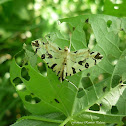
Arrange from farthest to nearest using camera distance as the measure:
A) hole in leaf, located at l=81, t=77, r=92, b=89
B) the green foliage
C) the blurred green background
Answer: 1. the blurred green background
2. hole in leaf, located at l=81, t=77, r=92, b=89
3. the green foliage

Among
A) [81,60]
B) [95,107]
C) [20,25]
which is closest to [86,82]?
[81,60]

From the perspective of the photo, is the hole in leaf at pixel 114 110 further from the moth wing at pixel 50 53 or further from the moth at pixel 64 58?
the moth wing at pixel 50 53

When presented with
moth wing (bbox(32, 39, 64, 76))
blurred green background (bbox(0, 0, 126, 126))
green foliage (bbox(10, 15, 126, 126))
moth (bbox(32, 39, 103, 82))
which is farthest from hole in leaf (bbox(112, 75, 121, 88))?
blurred green background (bbox(0, 0, 126, 126))

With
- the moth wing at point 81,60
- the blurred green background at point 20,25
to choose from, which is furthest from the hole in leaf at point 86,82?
the blurred green background at point 20,25

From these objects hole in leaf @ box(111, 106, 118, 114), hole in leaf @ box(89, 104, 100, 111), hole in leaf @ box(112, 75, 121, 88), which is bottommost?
hole in leaf @ box(111, 106, 118, 114)

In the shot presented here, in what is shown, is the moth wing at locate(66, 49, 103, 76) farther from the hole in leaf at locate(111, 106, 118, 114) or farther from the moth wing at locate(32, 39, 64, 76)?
the hole in leaf at locate(111, 106, 118, 114)
